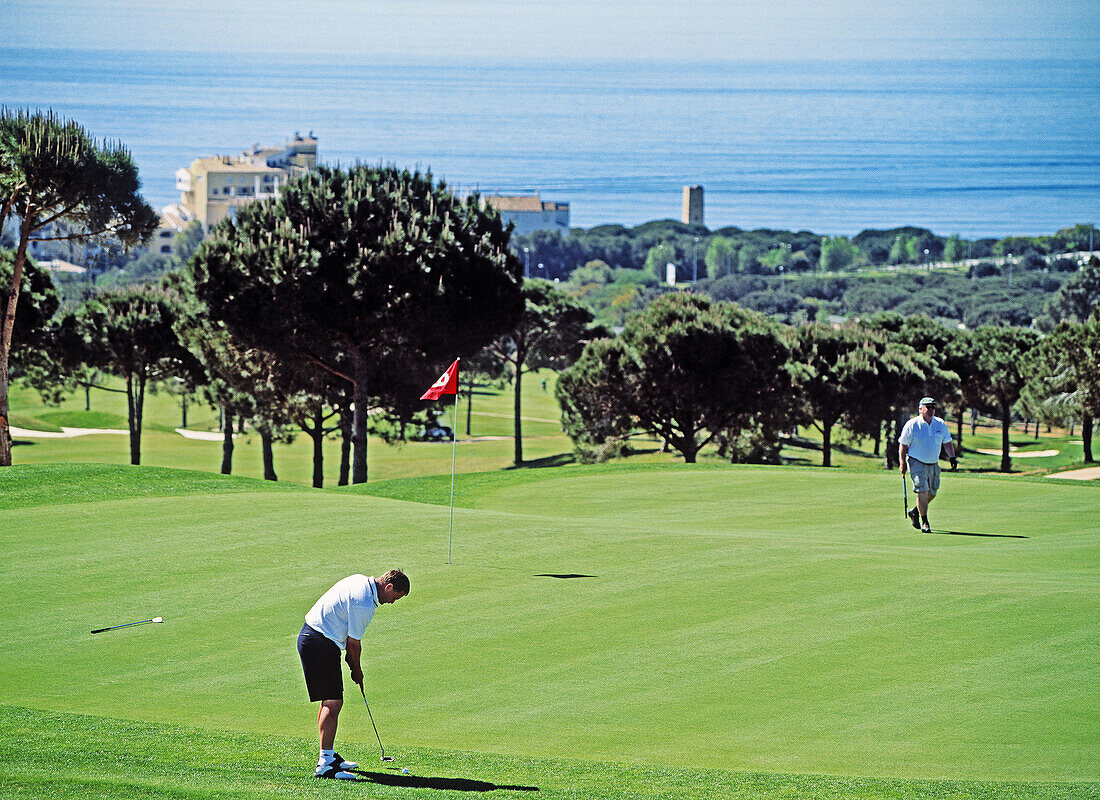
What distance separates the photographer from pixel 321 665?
9.44 m

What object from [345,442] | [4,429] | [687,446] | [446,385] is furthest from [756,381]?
[446,385]

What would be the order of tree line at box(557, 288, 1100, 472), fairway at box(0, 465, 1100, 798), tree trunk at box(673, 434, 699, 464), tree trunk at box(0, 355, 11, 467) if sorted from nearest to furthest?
fairway at box(0, 465, 1100, 798), tree trunk at box(0, 355, 11, 467), tree trunk at box(673, 434, 699, 464), tree line at box(557, 288, 1100, 472)

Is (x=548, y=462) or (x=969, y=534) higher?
(x=969, y=534)

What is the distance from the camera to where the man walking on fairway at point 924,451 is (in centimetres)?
2052

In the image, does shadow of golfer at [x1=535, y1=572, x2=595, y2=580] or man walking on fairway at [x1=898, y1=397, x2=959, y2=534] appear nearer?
shadow of golfer at [x1=535, y1=572, x2=595, y2=580]

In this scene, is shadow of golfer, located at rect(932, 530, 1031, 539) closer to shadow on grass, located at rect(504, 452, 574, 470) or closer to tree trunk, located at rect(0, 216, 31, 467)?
tree trunk, located at rect(0, 216, 31, 467)

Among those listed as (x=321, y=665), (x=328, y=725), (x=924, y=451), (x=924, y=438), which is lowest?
(x=328, y=725)

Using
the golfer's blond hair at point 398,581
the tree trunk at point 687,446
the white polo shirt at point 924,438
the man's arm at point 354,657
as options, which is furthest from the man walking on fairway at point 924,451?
the tree trunk at point 687,446

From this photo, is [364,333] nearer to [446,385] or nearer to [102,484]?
[102,484]

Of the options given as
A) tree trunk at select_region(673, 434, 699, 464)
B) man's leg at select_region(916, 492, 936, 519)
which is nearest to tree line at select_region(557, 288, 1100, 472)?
tree trunk at select_region(673, 434, 699, 464)

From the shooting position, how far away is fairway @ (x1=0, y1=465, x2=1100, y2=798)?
1006cm

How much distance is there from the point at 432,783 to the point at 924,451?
1393 cm

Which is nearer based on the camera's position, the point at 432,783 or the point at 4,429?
the point at 432,783

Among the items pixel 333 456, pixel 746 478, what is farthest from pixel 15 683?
pixel 333 456
